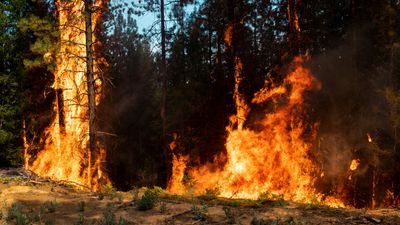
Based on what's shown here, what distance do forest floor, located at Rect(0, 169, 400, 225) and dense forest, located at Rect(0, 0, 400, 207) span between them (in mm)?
4939

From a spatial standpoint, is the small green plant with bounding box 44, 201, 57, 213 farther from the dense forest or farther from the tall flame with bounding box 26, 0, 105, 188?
the tall flame with bounding box 26, 0, 105, 188

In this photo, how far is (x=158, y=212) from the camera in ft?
28.9

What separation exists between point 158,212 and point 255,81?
1814cm

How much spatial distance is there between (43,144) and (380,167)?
16.8m

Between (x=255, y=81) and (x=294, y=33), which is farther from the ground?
(x=294, y=33)

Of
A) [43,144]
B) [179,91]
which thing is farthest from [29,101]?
[179,91]

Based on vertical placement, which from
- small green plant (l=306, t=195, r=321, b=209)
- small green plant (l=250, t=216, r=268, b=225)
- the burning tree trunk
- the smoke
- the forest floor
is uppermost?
the burning tree trunk

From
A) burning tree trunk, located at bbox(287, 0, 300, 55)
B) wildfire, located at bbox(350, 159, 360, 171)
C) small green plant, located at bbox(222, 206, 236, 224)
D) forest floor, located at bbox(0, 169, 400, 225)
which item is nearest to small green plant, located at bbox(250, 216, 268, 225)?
forest floor, located at bbox(0, 169, 400, 225)

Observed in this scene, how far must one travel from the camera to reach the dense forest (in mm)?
17312

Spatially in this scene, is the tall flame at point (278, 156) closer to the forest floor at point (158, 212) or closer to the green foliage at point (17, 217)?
the forest floor at point (158, 212)

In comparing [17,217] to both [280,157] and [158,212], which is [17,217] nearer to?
[158,212]

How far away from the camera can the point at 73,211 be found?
9172 mm

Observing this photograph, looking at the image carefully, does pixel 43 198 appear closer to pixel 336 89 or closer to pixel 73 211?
pixel 73 211

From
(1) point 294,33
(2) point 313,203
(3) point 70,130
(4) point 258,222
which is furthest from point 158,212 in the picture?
(1) point 294,33
